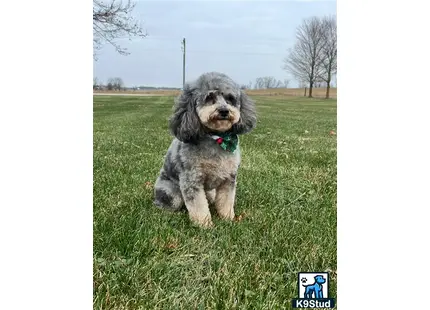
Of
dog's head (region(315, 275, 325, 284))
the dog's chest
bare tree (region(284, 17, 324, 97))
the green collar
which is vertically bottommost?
dog's head (region(315, 275, 325, 284))

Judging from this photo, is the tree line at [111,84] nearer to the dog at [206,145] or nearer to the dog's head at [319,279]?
the dog at [206,145]

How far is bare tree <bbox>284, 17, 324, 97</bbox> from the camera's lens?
291 cm

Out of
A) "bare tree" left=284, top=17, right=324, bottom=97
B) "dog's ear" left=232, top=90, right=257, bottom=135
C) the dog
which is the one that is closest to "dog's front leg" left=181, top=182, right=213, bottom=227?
the dog

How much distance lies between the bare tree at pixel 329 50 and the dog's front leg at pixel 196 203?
1.00 m

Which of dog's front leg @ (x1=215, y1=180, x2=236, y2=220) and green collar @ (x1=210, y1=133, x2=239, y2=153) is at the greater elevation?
green collar @ (x1=210, y1=133, x2=239, y2=153)

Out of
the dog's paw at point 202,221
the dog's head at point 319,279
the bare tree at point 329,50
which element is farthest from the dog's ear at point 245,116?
the dog's head at point 319,279

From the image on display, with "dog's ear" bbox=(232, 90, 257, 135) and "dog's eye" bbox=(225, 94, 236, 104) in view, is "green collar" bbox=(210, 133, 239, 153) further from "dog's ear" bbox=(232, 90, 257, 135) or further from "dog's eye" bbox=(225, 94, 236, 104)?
"dog's eye" bbox=(225, 94, 236, 104)

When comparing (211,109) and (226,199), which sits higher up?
(211,109)

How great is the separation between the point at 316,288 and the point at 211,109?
1.18m

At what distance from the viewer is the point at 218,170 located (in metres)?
3.16

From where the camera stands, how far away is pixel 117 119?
12.1ft

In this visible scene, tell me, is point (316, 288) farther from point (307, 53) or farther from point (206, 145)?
point (307, 53)

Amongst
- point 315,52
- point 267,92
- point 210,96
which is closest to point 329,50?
point 315,52

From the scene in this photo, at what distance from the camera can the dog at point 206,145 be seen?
300 centimetres
